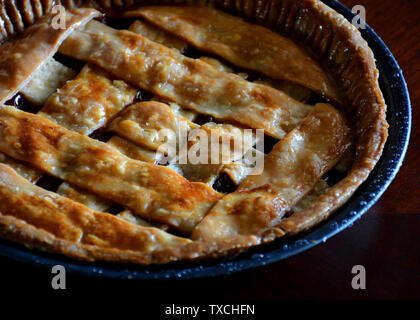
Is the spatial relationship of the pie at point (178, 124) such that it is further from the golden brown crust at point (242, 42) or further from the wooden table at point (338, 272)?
the wooden table at point (338, 272)

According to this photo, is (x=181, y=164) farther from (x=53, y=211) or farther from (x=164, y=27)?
(x=164, y=27)

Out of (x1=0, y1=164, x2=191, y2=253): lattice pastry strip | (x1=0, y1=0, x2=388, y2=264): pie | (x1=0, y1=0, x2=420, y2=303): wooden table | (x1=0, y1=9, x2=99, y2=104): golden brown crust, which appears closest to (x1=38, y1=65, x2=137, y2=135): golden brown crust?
(x1=0, y1=0, x2=388, y2=264): pie

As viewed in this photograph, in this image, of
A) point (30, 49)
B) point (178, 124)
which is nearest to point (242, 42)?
point (178, 124)

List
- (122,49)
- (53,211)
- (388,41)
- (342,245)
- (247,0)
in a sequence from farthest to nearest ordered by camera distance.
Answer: (388,41), (247,0), (122,49), (342,245), (53,211)

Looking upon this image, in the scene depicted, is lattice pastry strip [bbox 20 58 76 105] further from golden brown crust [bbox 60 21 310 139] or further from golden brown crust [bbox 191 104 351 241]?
golden brown crust [bbox 191 104 351 241]

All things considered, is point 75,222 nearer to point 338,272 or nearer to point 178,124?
point 178,124

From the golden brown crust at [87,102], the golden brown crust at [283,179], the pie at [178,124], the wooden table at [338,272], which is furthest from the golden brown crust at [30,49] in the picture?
the golden brown crust at [283,179]
